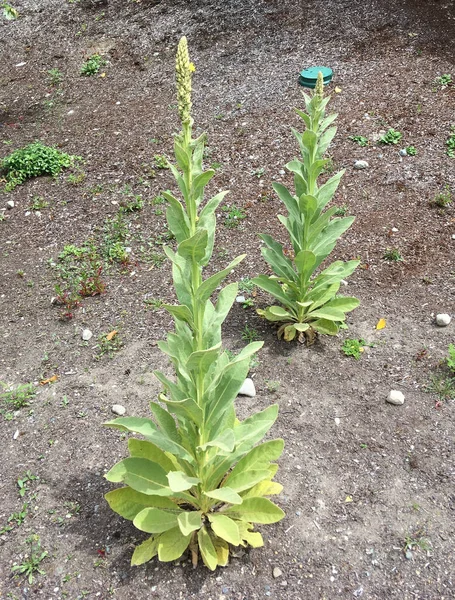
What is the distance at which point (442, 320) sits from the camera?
457cm

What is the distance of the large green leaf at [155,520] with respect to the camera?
2840 mm

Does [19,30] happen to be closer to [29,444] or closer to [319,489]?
[29,444]

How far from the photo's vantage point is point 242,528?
10.0 ft

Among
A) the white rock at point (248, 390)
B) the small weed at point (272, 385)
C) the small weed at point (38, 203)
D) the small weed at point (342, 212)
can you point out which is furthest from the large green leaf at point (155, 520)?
the small weed at point (38, 203)

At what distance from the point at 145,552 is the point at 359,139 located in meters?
5.50

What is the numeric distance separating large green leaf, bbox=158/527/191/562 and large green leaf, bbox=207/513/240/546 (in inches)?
7.1

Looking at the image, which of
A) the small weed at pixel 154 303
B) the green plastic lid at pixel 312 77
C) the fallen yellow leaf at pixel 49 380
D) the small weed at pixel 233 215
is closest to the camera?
the fallen yellow leaf at pixel 49 380

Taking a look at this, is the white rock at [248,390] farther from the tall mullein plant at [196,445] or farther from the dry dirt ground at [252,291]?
the tall mullein plant at [196,445]

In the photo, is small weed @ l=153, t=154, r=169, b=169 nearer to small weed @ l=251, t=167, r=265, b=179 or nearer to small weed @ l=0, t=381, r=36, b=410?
small weed @ l=251, t=167, r=265, b=179

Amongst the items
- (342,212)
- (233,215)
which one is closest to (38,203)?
(233,215)

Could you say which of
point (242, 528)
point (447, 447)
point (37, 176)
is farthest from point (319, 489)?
point (37, 176)

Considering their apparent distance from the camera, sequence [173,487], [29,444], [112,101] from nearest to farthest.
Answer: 1. [173,487]
2. [29,444]
3. [112,101]

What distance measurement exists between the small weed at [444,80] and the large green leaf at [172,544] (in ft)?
22.7

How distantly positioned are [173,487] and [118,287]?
3.06m
